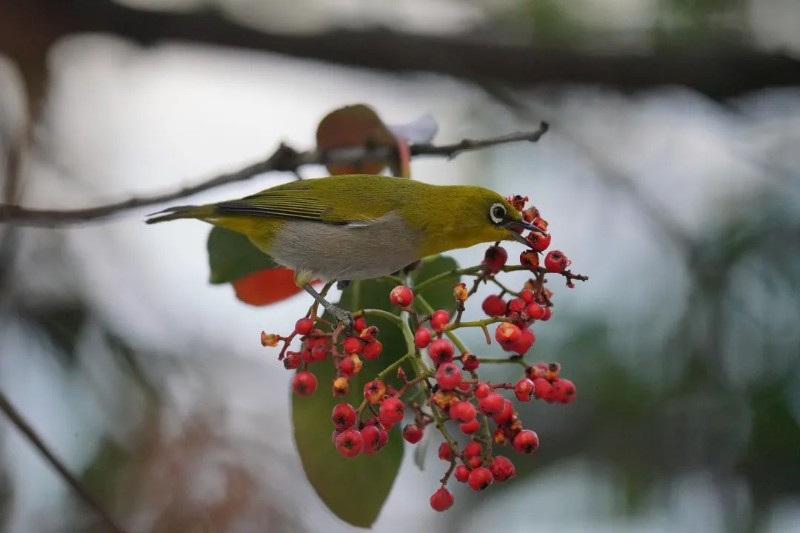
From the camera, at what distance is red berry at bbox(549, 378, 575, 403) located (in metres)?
1.75

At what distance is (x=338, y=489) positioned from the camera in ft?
6.84

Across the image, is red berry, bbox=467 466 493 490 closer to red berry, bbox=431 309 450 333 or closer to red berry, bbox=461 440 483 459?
red berry, bbox=461 440 483 459

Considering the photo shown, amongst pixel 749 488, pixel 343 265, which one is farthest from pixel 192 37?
pixel 749 488

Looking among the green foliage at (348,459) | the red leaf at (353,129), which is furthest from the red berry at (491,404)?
the red leaf at (353,129)

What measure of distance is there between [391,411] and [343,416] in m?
0.12

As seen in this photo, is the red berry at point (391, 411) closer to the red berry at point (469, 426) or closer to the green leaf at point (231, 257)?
the red berry at point (469, 426)

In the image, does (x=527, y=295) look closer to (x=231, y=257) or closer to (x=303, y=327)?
(x=303, y=327)

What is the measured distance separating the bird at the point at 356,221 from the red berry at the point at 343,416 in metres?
0.43

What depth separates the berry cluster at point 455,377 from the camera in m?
1.64

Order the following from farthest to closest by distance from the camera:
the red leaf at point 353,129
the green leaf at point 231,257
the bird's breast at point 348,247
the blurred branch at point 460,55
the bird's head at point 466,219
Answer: the blurred branch at point 460,55, the red leaf at point 353,129, the green leaf at point 231,257, the bird's breast at point 348,247, the bird's head at point 466,219

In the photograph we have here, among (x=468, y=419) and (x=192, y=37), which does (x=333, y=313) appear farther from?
(x=192, y=37)

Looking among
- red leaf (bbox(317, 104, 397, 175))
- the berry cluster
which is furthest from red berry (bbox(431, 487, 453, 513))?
red leaf (bbox(317, 104, 397, 175))

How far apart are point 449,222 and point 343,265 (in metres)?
0.30

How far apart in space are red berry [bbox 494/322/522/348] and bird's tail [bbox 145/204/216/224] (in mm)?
927
